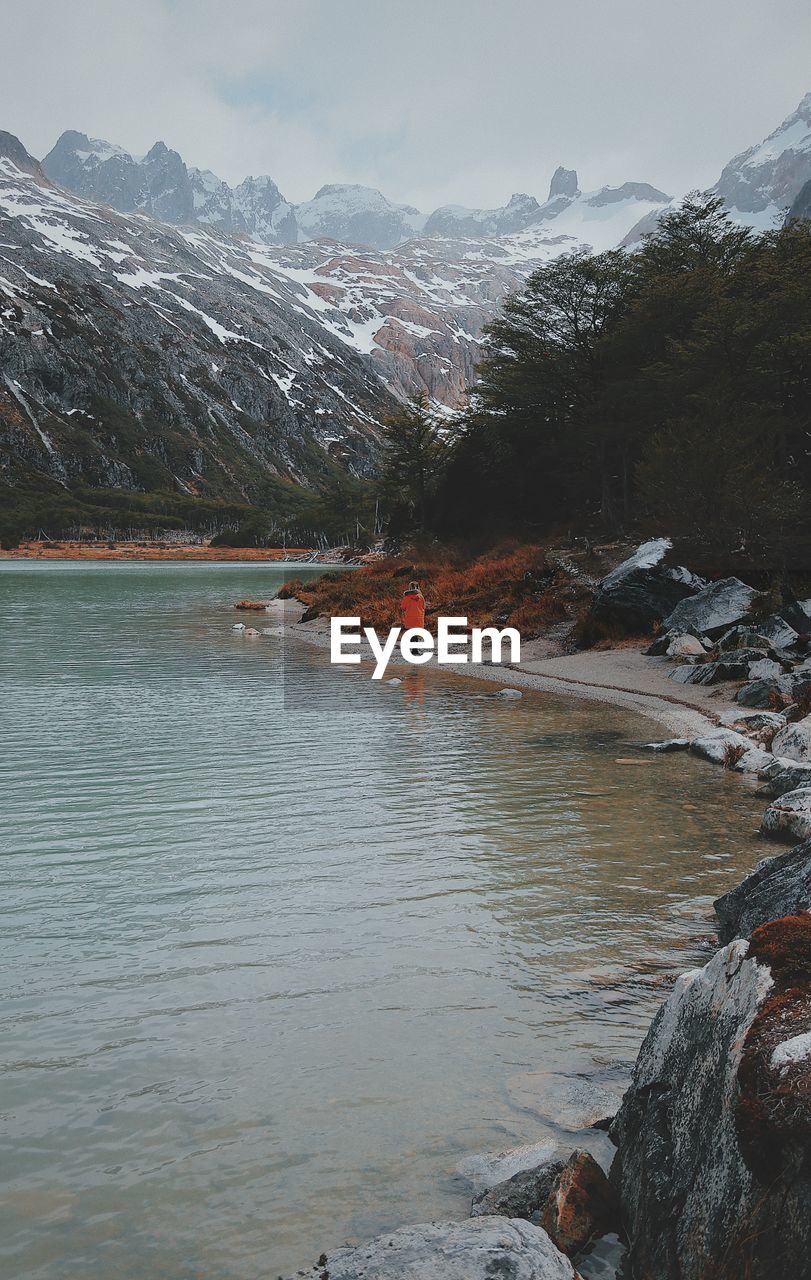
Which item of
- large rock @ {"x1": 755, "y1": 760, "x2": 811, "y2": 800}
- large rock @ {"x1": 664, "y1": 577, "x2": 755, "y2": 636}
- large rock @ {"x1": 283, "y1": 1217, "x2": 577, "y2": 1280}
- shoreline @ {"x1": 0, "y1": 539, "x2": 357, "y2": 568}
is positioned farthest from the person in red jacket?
shoreline @ {"x1": 0, "y1": 539, "x2": 357, "y2": 568}

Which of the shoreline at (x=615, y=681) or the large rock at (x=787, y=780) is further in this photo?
the shoreline at (x=615, y=681)

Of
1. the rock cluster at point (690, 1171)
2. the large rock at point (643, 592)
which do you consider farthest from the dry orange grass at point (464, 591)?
the rock cluster at point (690, 1171)

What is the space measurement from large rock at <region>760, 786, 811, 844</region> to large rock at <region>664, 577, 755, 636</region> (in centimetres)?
1602

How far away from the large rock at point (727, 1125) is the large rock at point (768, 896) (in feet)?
7.29

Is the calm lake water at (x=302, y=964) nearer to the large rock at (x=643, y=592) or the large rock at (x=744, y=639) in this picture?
the large rock at (x=744, y=639)

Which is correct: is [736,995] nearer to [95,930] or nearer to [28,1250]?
[28,1250]

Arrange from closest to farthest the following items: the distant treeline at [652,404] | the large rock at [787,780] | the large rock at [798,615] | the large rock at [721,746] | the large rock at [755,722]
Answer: the large rock at [787,780] < the large rock at [721,746] < the large rock at [755,722] < the large rock at [798,615] < the distant treeline at [652,404]

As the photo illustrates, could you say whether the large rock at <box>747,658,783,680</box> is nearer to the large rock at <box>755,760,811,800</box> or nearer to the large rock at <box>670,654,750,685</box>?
the large rock at <box>670,654,750,685</box>

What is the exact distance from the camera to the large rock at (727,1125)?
2922 mm

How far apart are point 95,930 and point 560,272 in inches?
2017

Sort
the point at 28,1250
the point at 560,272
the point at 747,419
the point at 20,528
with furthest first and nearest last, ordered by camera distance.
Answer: the point at 20,528, the point at 560,272, the point at 747,419, the point at 28,1250

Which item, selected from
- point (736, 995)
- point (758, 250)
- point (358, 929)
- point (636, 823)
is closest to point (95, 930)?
point (358, 929)

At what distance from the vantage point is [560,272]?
5134 cm

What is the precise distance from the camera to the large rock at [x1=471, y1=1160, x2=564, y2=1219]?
4098 mm
